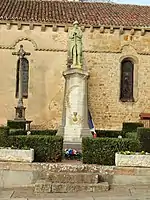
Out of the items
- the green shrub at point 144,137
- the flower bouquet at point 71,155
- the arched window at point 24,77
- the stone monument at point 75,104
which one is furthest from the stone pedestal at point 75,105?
the arched window at point 24,77

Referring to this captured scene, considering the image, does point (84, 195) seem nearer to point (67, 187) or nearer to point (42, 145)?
point (67, 187)

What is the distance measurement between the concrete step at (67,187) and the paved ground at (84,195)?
0.61 ft

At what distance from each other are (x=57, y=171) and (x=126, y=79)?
15392mm

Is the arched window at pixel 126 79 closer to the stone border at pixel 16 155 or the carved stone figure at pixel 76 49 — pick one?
the carved stone figure at pixel 76 49

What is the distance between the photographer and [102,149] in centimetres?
1026

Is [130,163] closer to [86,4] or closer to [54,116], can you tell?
[54,116]

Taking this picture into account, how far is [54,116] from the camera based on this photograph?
23312 mm

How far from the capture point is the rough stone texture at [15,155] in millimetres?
9781

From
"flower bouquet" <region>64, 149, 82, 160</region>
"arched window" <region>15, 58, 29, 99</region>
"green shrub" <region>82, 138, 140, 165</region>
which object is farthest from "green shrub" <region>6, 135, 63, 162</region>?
"arched window" <region>15, 58, 29, 99</region>

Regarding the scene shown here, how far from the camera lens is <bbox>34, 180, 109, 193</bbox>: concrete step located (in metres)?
8.91

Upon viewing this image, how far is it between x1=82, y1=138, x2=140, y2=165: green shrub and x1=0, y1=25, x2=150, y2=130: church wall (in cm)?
1283

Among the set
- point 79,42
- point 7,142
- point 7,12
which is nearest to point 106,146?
point 7,142

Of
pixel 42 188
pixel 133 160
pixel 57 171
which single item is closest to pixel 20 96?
pixel 57 171

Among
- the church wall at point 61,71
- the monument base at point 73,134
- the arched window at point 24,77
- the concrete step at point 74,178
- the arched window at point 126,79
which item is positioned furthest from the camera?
the arched window at point 126,79
